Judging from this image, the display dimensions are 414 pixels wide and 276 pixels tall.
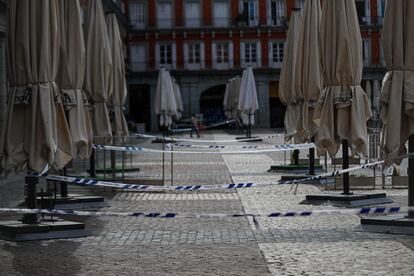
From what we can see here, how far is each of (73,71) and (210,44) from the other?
5638 cm

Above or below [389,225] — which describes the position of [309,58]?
above

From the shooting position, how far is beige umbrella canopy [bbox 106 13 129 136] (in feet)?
62.8

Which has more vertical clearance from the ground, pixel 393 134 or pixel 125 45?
pixel 125 45

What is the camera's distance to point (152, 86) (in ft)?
223

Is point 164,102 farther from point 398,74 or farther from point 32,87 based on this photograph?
point 398,74

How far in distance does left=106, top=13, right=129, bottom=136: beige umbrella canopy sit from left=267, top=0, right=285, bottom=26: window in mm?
49474

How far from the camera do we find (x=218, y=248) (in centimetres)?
869

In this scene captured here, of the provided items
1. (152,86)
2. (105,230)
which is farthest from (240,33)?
(105,230)

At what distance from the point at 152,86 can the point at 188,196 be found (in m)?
54.1

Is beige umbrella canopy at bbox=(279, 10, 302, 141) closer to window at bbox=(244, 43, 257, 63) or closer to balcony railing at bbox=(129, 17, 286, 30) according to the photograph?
window at bbox=(244, 43, 257, 63)

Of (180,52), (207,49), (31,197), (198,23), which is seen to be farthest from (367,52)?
(31,197)

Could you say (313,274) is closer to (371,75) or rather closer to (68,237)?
(68,237)

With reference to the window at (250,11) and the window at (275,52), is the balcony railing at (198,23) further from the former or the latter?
the window at (275,52)

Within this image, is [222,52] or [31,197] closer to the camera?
[31,197]
